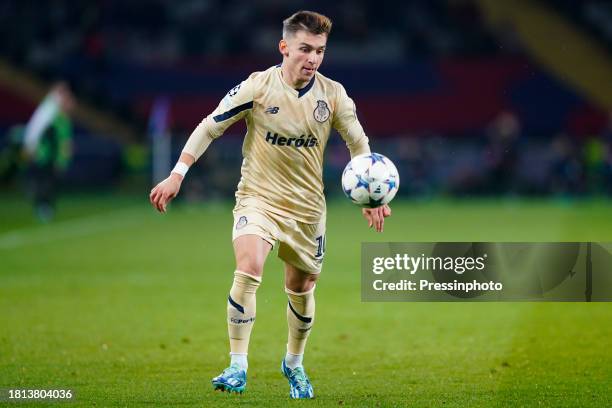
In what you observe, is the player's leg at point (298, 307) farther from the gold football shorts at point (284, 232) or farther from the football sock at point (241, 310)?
the football sock at point (241, 310)

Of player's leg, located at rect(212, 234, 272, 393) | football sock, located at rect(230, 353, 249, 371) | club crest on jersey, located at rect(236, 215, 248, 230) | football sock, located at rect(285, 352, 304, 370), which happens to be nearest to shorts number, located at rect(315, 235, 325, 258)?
player's leg, located at rect(212, 234, 272, 393)

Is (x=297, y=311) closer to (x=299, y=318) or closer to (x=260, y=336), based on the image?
(x=299, y=318)

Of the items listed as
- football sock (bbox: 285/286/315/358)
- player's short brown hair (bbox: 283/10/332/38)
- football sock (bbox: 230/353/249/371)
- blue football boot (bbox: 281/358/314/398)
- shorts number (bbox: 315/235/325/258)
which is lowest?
blue football boot (bbox: 281/358/314/398)

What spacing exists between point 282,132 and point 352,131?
1.54 feet

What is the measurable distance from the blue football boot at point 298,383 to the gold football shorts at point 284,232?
24.1 inches

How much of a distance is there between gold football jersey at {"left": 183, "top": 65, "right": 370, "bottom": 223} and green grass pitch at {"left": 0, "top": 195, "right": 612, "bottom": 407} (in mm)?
1184

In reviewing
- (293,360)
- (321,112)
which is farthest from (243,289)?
(321,112)

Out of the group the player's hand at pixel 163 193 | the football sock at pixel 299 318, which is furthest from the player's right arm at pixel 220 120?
the football sock at pixel 299 318

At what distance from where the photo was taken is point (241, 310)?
685 centimetres

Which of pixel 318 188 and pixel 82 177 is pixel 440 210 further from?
pixel 318 188

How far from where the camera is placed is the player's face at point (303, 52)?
683 centimetres

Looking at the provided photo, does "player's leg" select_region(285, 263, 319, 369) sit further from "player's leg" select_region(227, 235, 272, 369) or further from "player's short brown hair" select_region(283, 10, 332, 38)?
"player's short brown hair" select_region(283, 10, 332, 38)

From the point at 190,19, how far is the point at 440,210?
13.1 meters

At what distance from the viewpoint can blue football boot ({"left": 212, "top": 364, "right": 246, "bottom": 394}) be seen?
22.2 ft
